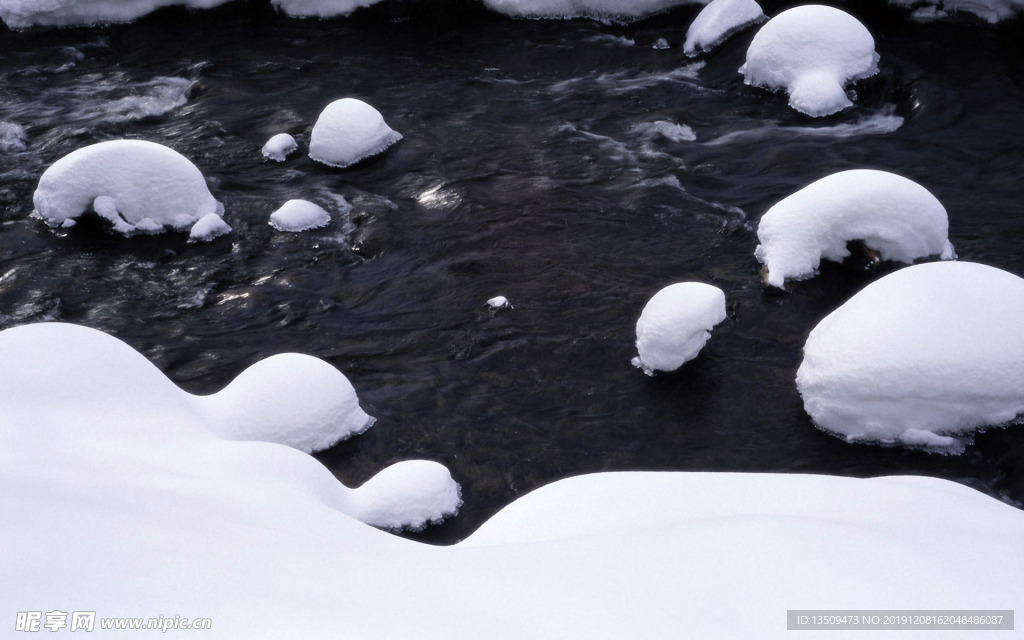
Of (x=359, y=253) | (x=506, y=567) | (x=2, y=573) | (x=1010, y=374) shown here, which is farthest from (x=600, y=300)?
(x=2, y=573)

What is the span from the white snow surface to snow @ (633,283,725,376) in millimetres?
2101

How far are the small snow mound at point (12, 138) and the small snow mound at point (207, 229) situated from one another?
3209 mm

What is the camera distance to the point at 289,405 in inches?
247

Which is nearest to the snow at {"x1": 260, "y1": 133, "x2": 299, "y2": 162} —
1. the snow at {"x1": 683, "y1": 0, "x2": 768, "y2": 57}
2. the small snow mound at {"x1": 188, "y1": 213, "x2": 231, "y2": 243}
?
the small snow mound at {"x1": 188, "y1": 213, "x2": 231, "y2": 243}

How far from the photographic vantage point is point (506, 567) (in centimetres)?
357

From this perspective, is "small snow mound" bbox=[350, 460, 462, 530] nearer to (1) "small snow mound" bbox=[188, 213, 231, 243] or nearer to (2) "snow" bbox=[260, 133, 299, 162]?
(1) "small snow mound" bbox=[188, 213, 231, 243]

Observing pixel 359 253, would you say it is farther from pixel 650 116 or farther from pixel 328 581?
pixel 328 581

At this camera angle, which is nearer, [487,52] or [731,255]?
[731,255]

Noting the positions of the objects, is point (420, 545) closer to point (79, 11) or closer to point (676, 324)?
point (676, 324)

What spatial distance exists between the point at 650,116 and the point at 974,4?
507cm

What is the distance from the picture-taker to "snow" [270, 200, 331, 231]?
9.22 m

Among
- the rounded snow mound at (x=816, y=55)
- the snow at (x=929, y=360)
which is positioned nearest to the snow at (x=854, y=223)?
the snow at (x=929, y=360)

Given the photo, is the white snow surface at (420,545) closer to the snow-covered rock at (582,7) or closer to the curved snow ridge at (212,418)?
the curved snow ridge at (212,418)

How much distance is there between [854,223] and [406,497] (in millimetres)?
4452
